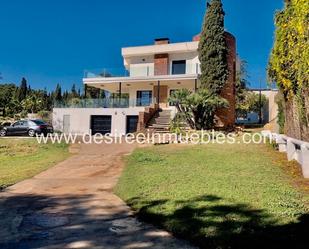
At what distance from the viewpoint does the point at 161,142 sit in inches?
769

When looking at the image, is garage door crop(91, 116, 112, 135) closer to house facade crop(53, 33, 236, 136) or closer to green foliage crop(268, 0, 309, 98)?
house facade crop(53, 33, 236, 136)

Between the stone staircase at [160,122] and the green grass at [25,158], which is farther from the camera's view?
the stone staircase at [160,122]


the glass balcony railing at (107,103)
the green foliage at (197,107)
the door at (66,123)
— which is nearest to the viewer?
the green foliage at (197,107)

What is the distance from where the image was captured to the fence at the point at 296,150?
8.59 meters

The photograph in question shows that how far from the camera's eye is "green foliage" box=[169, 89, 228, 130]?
23188mm

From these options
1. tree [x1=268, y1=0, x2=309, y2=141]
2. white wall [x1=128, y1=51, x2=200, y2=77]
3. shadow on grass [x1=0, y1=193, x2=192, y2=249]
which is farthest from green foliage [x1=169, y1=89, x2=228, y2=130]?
shadow on grass [x1=0, y1=193, x2=192, y2=249]

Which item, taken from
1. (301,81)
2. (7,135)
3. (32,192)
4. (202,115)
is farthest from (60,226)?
(7,135)

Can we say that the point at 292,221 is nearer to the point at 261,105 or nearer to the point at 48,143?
the point at 48,143

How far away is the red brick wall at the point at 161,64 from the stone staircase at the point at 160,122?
5.54 m

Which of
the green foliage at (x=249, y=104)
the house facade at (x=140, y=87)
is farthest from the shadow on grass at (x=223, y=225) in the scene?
the green foliage at (x=249, y=104)

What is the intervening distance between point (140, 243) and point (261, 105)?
44.1 meters

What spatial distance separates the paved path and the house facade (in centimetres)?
1630

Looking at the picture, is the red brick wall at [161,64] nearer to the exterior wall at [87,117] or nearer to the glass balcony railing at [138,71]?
the glass balcony railing at [138,71]

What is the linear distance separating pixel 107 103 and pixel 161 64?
7.01 metres
